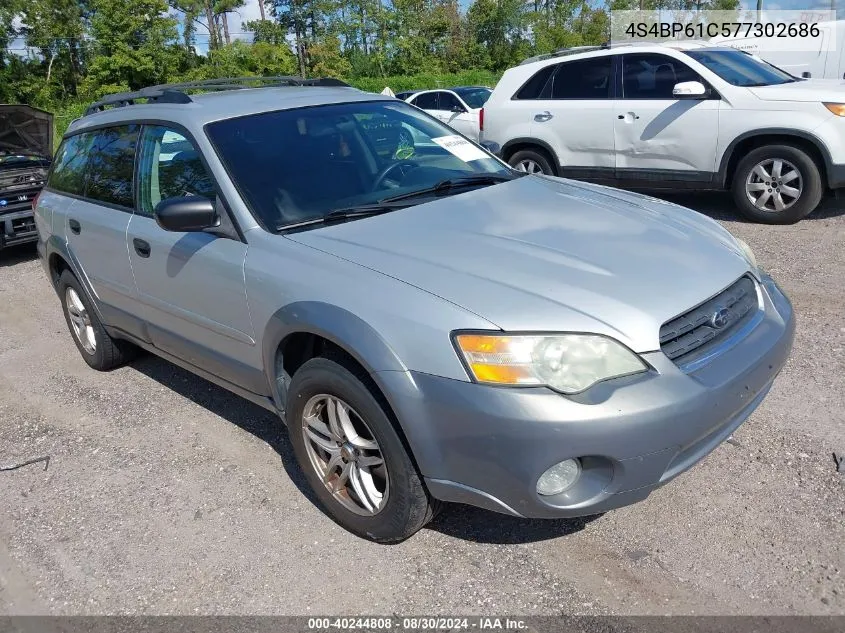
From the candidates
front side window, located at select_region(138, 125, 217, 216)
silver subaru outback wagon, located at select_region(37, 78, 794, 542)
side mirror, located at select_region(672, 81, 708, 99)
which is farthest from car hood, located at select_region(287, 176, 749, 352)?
side mirror, located at select_region(672, 81, 708, 99)

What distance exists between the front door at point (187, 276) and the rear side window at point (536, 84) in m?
5.60

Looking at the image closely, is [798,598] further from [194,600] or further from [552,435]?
[194,600]

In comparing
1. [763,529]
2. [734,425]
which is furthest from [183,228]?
[763,529]

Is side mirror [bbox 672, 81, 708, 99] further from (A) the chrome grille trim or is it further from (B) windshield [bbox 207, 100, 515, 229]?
(A) the chrome grille trim

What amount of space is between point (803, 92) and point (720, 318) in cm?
534

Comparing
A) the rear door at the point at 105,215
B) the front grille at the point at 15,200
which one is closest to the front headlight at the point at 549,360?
the rear door at the point at 105,215

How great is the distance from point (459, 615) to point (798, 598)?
1.15 metres

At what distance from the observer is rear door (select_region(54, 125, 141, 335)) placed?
4.04 meters

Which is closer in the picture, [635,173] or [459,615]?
[459,615]

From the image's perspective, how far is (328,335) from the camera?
2707 mm

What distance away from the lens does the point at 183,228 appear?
10.2ft

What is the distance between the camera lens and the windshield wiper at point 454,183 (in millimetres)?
3469

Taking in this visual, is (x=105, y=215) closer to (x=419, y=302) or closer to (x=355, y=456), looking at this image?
(x=355, y=456)

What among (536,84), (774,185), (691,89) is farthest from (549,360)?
(536,84)
